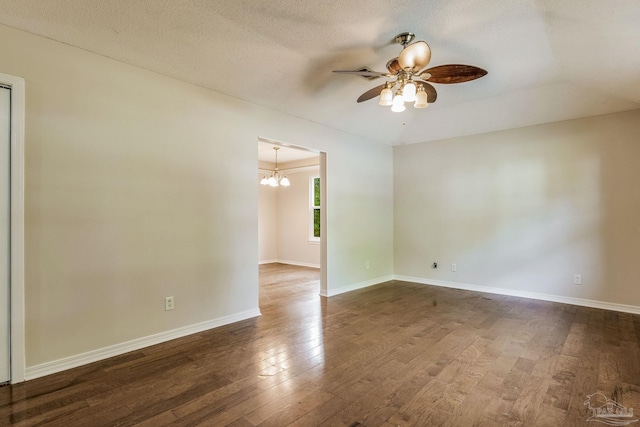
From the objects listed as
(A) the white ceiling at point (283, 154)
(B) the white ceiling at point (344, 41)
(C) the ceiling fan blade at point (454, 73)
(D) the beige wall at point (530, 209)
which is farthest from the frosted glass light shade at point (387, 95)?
(A) the white ceiling at point (283, 154)

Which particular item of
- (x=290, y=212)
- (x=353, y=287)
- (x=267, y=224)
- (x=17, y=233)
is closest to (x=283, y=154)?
(x=290, y=212)

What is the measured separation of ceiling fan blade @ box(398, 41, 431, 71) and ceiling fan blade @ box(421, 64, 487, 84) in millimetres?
212

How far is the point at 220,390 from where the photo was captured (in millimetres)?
2131

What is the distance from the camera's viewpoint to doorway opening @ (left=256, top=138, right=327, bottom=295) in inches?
296

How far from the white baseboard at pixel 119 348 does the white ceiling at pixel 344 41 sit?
2.46 metres

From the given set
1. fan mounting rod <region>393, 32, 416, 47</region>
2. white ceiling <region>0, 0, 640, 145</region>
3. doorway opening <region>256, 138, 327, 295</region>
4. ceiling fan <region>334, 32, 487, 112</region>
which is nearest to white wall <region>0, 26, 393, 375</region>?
white ceiling <region>0, 0, 640, 145</region>

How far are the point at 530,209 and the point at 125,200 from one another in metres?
5.05

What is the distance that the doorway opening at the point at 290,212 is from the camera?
7508 mm

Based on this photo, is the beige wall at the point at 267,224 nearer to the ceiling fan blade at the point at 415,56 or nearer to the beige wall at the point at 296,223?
the beige wall at the point at 296,223

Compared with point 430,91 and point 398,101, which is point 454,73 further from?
point 398,101

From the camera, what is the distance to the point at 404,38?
8.29ft

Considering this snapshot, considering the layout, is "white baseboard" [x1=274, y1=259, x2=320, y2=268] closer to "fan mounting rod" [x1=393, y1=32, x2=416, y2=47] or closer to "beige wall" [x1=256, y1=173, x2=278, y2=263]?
"beige wall" [x1=256, y1=173, x2=278, y2=263]

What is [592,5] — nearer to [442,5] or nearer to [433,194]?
[442,5]

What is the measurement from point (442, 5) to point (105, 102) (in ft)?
9.00
